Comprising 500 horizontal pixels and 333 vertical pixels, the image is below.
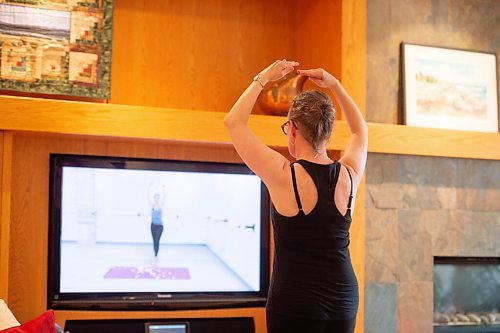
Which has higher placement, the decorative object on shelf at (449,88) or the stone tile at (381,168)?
the decorative object on shelf at (449,88)

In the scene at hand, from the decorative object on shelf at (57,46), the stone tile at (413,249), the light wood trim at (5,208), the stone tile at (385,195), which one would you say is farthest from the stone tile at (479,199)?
the light wood trim at (5,208)

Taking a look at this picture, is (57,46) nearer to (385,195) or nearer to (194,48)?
(194,48)

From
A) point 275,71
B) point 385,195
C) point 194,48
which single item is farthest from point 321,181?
point 194,48

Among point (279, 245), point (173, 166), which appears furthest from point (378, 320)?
point (279, 245)

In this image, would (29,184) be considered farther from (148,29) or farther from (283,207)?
(283,207)

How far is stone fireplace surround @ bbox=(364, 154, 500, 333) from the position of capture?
312 centimetres

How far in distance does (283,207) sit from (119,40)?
2.04 m

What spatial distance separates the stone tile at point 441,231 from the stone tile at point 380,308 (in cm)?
38

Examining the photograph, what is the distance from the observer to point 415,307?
317cm

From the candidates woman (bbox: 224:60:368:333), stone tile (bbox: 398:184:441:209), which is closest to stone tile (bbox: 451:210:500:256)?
stone tile (bbox: 398:184:441:209)

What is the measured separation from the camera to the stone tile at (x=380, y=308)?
10.1ft

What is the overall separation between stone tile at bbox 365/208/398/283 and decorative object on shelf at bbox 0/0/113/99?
1655 millimetres

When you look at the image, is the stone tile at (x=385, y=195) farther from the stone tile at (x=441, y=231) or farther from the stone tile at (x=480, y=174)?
the stone tile at (x=480, y=174)

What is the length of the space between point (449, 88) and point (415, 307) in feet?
4.36
